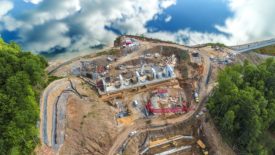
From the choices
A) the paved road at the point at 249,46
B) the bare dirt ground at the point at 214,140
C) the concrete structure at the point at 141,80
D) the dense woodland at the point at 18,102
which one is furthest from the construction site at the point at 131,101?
the paved road at the point at 249,46

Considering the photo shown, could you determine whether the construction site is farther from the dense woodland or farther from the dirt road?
the dense woodland

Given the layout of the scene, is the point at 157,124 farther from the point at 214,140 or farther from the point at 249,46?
the point at 249,46

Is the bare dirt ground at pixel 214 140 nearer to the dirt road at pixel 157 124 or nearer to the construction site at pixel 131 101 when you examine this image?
the construction site at pixel 131 101

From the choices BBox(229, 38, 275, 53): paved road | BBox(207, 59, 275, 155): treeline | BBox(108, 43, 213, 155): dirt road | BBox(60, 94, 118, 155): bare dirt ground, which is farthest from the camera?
BBox(229, 38, 275, 53): paved road

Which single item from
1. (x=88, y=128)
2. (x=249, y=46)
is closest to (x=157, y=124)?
(x=88, y=128)

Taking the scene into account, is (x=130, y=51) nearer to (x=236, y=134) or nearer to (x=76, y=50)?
(x=76, y=50)

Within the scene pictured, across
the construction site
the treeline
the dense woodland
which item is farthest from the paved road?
the dense woodland
